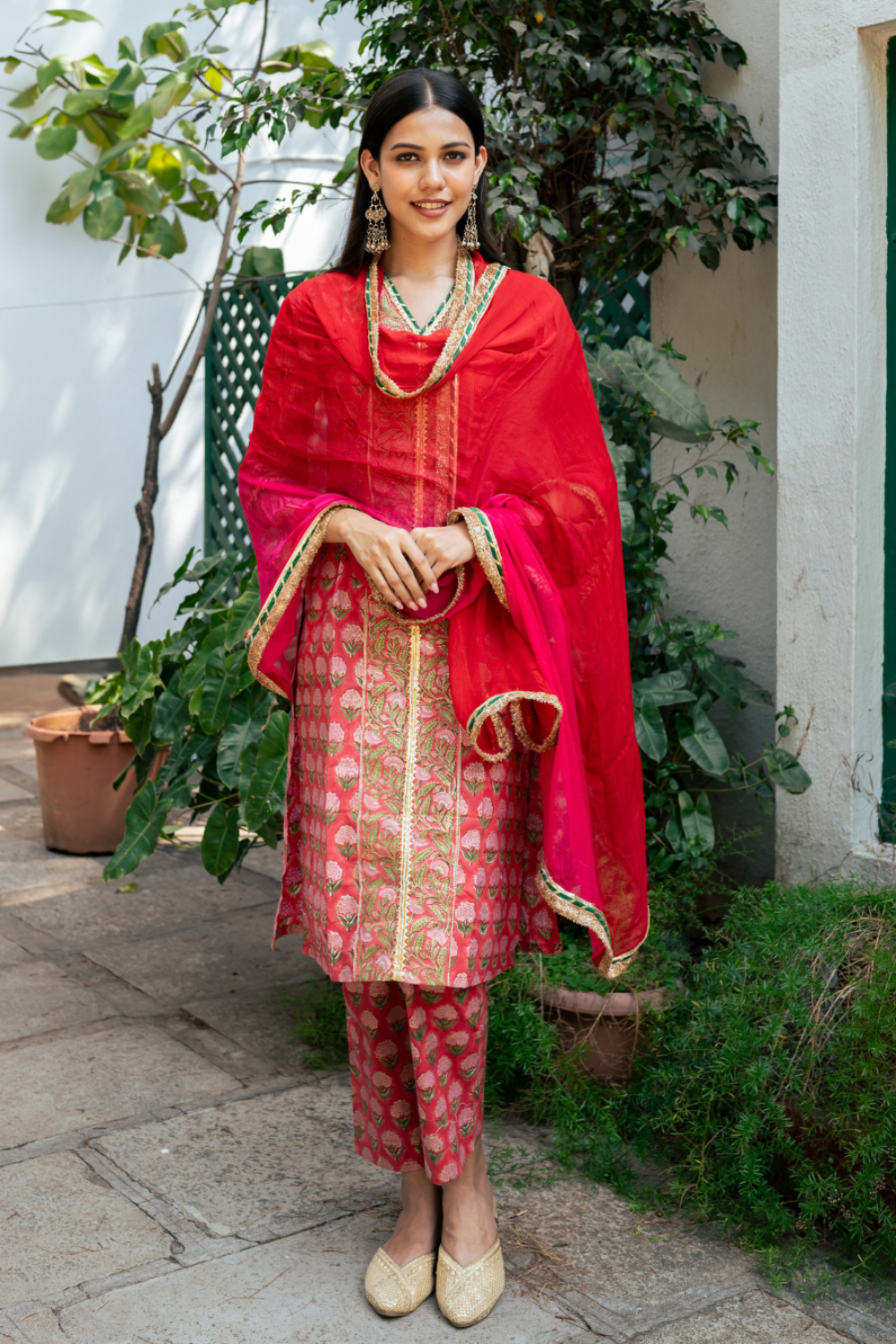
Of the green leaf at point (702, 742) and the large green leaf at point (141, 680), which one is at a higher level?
the large green leaf at point (141, 680)

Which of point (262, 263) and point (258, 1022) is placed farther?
point (262, 263)

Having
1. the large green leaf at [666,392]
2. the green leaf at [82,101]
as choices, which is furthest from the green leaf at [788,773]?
the green leaf at [82,101]

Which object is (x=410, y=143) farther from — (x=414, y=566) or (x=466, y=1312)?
(x=466, y=1312)

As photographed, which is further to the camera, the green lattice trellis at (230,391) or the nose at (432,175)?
the green lattice trellis at (230,391)

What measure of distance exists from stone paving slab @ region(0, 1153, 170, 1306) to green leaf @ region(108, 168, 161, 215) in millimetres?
4454

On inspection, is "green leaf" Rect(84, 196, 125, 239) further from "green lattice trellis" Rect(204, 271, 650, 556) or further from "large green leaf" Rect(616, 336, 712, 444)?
"large green leaf" Rect(616, 336, 712, 444)

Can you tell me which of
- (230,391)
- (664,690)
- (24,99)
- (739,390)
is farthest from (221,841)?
(24,99)

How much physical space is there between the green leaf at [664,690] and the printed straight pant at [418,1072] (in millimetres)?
1099

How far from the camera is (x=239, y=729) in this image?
303cm

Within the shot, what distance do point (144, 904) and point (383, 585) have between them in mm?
2379

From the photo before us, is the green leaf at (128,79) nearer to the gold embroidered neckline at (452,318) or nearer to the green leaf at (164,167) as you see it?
the green leaf at (164,167)

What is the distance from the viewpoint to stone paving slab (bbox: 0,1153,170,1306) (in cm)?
210

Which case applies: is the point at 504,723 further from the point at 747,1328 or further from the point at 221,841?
the point at 221,841

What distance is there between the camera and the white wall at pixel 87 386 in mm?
6883
